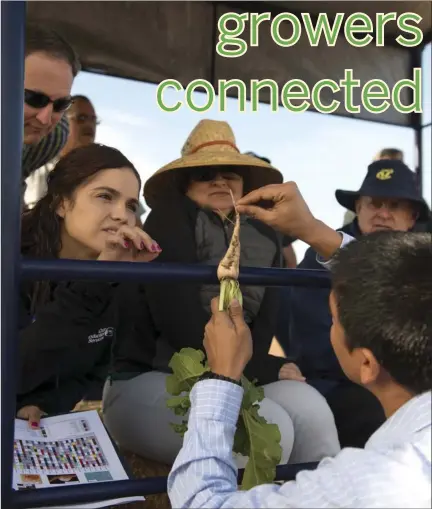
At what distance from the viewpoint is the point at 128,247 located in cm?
112

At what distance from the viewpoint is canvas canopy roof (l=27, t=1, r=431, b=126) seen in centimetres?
282

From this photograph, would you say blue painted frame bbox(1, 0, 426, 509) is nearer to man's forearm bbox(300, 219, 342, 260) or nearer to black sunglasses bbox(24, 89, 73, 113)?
man's forearm bbox(300, 219, 342, 260)

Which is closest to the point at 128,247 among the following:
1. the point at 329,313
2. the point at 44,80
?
the point at 44,80

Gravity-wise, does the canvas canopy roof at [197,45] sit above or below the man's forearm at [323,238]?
above

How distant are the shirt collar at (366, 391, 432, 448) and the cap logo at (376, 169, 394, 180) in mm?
1550

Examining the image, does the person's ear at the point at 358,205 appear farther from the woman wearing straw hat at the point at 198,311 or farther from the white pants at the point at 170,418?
the white pants at the point at 170,418

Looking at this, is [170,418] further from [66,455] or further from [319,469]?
[319,469]

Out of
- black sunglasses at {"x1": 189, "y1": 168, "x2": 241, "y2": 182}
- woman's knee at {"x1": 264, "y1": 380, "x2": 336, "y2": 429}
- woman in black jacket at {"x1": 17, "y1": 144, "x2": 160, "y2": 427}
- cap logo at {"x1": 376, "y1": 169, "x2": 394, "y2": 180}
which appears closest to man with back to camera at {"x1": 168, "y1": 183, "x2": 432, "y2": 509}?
woman in black jacket at {"x1": 17, "y1": 144, "x2": 160, "y2": 427}

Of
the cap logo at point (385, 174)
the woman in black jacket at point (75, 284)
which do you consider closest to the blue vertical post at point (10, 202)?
the woman in black jacket at point (75, 284)

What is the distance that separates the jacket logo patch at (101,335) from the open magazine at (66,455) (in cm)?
14

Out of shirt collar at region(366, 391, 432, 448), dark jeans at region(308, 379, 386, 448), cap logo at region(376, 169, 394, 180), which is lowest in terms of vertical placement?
dark jeans at region(308, 379, 386, 448)

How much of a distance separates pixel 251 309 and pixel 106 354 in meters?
0.36

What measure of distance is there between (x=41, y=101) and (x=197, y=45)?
5.75 ft

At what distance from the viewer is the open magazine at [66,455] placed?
37.6 inches
